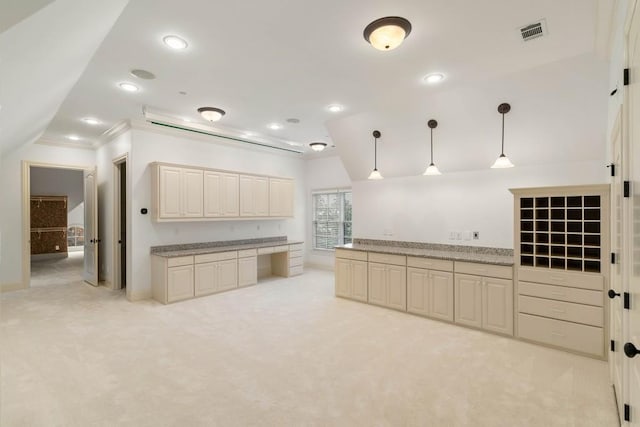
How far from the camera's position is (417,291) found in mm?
4352

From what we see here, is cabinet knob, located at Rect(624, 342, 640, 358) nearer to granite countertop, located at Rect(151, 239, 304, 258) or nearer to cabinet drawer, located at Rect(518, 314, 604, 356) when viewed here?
cabinet drawer, located at Rect(518, 314, 604, 356)

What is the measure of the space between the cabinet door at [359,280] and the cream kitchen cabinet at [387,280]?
0.28 ft

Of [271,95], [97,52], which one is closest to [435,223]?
[271,95]

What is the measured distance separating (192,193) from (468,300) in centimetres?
471

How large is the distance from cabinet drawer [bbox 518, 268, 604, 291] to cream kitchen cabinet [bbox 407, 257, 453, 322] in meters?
0.85

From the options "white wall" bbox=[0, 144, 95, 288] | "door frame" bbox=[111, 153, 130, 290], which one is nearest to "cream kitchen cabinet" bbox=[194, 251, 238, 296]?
"door frame" bbox=[111, 153, 130, 290]

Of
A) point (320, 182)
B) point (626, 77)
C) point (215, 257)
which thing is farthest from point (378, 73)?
point (320, 182)

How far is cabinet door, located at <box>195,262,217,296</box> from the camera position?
523 cm

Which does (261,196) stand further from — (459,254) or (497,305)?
(497,305)

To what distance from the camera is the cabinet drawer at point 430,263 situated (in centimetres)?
409

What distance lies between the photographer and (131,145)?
507 centimetres

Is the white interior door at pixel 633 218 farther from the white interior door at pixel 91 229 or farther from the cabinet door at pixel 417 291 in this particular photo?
the white interior door at pixel 91 229

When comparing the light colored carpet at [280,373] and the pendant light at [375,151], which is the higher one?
the pendant light at [375,151]

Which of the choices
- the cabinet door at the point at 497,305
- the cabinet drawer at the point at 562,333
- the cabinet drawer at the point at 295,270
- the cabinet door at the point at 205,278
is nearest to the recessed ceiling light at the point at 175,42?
the cabinet door at the point at 205,278
